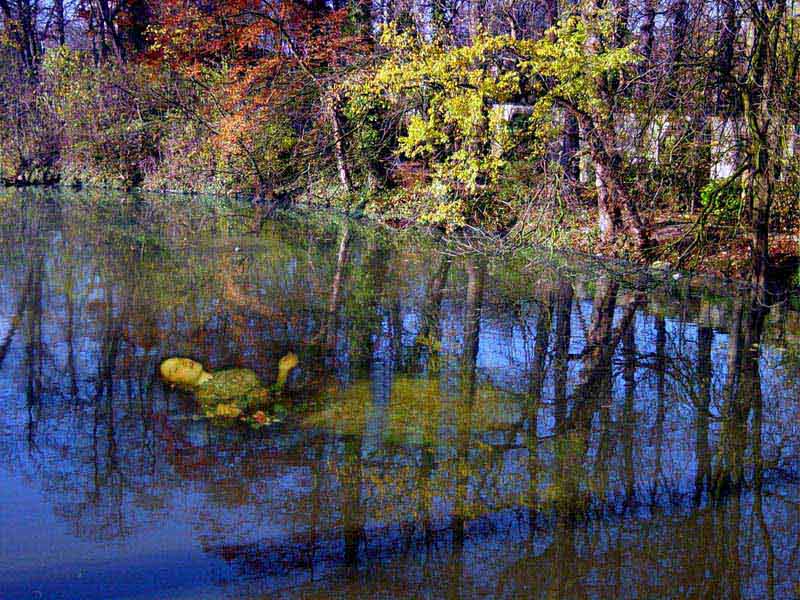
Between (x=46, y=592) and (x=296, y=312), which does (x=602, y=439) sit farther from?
(x=296, y=312)

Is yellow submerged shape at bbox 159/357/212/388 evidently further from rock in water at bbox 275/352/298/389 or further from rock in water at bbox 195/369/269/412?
rock in water at bbox 275/352/298/389

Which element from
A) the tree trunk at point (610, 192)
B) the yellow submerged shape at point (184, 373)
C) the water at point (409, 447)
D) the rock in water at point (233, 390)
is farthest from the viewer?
the tree trunk at point (610, 192)

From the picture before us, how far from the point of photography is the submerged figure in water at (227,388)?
7.29 metres

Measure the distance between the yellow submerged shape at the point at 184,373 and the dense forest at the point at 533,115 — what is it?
16.7ft

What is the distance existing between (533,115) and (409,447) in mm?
7319

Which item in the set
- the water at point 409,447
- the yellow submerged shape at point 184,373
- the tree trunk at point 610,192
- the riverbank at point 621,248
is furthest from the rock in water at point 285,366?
the tree trunk at point 610,192

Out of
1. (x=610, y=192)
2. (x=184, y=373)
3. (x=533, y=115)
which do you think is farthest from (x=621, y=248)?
(x=184, y=373)

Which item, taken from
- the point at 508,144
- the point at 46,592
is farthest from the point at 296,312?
the point at 46,592

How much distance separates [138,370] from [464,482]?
380cm

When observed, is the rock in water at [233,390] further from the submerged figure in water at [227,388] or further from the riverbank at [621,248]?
the riverbank at [621,248]

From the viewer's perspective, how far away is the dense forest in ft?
37.5

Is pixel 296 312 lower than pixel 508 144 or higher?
lower

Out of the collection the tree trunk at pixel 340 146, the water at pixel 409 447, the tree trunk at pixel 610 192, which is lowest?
the water at pixel 409 447

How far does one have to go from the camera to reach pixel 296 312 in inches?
442
